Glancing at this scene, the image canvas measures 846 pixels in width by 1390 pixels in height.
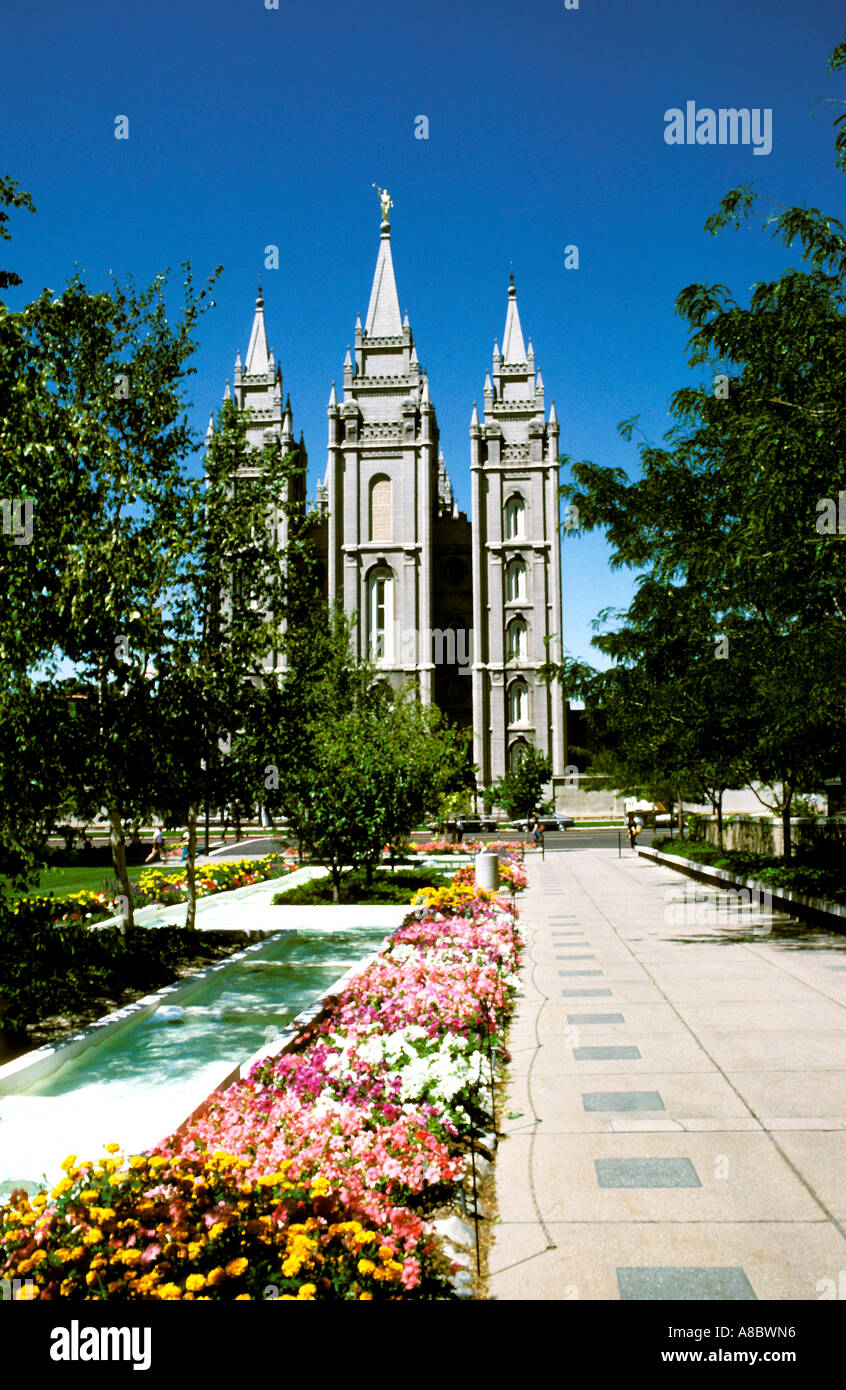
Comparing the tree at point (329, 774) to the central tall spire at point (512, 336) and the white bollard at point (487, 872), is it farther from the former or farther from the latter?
the central tall spire at point (512, 336)

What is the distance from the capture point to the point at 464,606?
225 feet

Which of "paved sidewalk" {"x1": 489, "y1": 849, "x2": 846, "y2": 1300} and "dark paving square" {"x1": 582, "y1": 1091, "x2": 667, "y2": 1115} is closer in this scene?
"paved sidewalk" {"x1": 489, "y1": 849, "x2": 846, "y2": 1300}

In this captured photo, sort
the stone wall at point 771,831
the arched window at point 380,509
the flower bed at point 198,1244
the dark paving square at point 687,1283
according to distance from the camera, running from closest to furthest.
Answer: the flower bed at point 198,1244 → the dark paving square at point 687,1283 → the stone wall at point 771,831 → the arched window at point 380,509

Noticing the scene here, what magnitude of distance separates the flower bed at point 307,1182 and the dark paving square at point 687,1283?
2.55 feet

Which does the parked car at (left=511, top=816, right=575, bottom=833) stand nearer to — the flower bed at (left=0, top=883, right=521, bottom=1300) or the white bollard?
the white bollard

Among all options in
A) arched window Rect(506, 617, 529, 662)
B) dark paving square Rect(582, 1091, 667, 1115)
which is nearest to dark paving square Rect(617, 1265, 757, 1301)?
dark paving square Rect(582, 1091, 667, 1115)

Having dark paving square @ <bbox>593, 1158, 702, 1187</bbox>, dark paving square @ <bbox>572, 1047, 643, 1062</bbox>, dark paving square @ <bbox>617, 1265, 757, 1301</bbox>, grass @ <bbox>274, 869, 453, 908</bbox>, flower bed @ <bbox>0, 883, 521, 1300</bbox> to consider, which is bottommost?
grass @ <bbox>274, 869, 453, 908</bbox>

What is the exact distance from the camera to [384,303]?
66312 mm

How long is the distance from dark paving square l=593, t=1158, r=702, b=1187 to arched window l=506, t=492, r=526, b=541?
60481 millimetres

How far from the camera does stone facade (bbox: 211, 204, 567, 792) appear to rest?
62750mm

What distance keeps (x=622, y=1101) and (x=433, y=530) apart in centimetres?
6237

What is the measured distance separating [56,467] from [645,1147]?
287 inches

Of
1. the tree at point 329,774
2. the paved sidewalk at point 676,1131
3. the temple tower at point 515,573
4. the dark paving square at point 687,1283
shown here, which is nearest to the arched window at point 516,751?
the temple tower at point 515,573

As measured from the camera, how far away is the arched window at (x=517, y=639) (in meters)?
63.4
